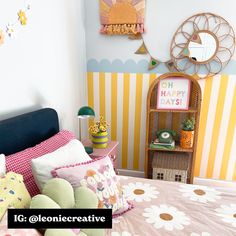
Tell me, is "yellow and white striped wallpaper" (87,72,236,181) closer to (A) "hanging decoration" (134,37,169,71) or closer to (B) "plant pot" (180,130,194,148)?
(A) "hanging decoration" (134,37,169,71)

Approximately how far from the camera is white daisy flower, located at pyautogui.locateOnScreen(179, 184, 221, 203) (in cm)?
153

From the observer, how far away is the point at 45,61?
1.90 metres

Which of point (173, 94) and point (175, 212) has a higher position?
point (173, 94)

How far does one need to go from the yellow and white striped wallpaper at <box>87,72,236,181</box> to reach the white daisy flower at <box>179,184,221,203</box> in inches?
39.2

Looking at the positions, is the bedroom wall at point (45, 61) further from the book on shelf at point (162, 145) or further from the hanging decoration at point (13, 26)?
the book on shelf at point (162, 145)

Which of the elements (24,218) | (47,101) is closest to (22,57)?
(47,101)

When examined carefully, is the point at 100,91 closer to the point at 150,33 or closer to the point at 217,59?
the point at 150,33

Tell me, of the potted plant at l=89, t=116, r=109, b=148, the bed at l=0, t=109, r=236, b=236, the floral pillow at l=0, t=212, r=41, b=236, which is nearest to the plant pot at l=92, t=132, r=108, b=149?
the potted plant at l=89, t=116, r=109, b=148

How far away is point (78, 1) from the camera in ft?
7.80

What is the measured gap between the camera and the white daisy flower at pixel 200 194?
1.53 m

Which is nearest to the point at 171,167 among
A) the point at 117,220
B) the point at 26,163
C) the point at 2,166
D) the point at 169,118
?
the point at 169,118

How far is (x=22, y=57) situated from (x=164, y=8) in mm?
1447

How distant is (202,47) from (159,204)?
1.57m

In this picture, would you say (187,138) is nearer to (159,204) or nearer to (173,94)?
(173,94)
